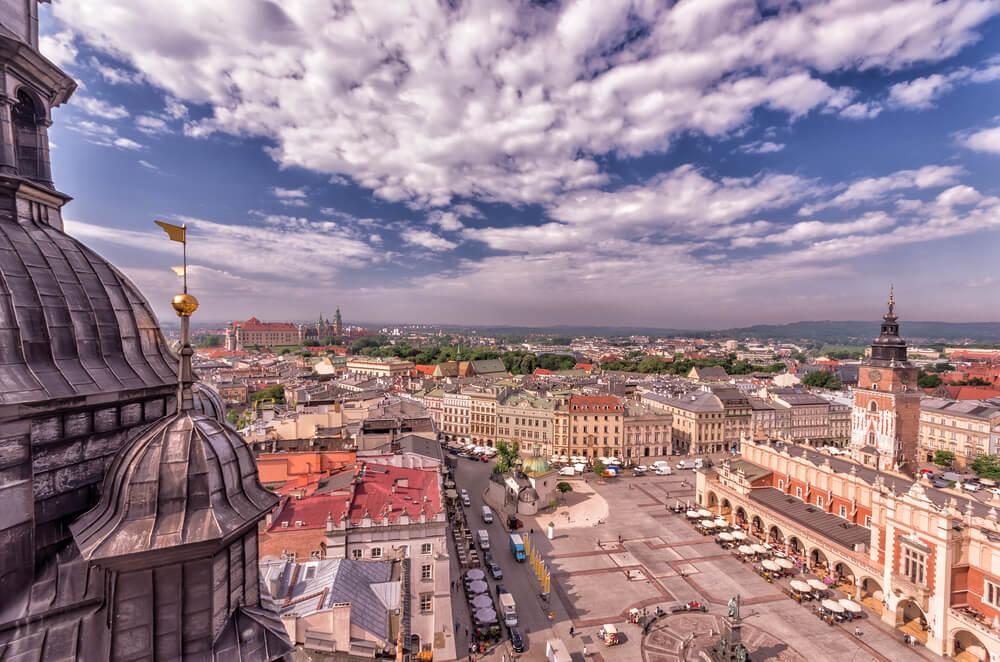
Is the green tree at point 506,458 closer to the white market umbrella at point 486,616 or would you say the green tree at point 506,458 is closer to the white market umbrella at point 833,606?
the white market umbrella at point 486,616

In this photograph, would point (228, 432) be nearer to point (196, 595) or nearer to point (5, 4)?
point (196, 595)

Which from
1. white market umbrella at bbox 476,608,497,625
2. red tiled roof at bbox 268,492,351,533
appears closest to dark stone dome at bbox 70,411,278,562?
red tiled roof at bbox 268,492,351,533

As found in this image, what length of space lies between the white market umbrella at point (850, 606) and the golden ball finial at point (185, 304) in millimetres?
44285

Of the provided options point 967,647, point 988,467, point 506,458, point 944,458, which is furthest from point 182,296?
point 944,458

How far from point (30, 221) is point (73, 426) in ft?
12.9

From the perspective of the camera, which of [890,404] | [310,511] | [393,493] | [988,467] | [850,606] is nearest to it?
[310,511]

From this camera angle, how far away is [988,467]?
64.9 metres

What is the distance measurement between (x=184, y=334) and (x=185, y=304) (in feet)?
2.04

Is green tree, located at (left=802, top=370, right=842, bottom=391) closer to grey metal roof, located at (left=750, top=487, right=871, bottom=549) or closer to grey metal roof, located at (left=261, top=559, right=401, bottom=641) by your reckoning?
grey metal roof, located at (left=750, top=487, right=871, bottom=549)

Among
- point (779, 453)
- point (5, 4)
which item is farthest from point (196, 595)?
point (779, 453)

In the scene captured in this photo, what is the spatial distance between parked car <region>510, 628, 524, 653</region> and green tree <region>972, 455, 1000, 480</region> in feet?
234

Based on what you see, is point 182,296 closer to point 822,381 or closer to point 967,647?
point 967,647

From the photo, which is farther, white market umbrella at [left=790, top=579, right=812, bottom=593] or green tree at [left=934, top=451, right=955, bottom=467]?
green tree at [left=934, top=451, right=955, bottom=467]

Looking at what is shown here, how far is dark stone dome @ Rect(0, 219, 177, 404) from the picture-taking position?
23.5 ft
